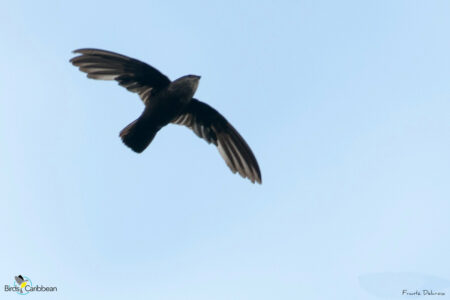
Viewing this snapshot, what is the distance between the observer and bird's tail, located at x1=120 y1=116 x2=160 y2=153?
10.7 meters

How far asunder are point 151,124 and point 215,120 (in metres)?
1.52

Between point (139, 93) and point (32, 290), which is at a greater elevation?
point (139, 93)

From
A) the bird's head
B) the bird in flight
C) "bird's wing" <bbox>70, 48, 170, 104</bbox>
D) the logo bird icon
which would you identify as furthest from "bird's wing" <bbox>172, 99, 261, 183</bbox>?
the logo bird icon

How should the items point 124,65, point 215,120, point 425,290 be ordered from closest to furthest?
point 425,290
point 124,65
point 215,120

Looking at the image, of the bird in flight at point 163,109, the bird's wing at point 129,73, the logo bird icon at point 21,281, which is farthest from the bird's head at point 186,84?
the logo bird icon at point 21,281

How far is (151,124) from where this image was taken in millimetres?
10727

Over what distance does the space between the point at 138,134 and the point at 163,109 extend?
0.54 meters

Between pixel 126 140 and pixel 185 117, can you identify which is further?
pixel 185 117

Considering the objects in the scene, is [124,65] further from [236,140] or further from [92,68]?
[236,140]

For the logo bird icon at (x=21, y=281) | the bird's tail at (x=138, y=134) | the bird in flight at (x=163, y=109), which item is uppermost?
the bird in flight at (x=163, y=109)

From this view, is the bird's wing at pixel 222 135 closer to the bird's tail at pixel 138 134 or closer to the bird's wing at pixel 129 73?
the bird's wing at pixel 129 73

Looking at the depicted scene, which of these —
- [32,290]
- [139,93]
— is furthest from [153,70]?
[32,290]

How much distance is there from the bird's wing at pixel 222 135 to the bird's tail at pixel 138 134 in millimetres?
1050

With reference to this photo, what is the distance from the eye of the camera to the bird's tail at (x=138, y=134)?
35.0 feet
